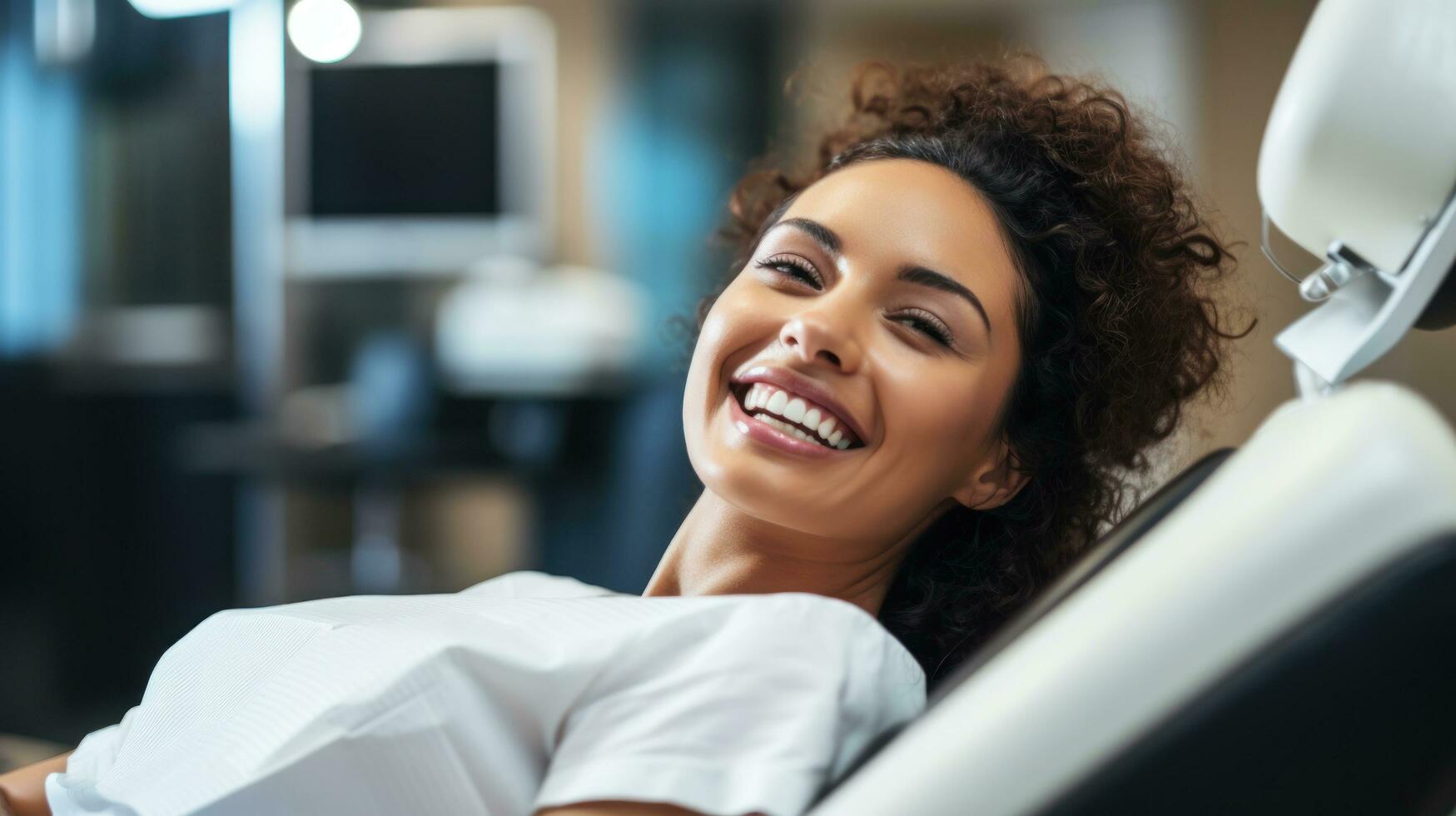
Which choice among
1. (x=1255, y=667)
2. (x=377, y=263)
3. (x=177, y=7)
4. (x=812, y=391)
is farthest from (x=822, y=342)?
(x=377, y=263)

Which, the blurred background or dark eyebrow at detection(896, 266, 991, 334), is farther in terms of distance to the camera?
the blurred background

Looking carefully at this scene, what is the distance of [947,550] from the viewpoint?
1330 mm

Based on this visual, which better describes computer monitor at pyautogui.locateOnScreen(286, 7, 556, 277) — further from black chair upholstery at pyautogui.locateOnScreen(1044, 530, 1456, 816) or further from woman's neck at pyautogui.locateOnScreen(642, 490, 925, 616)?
black chair upholstery at pyautogui.locateOnScreen(1044, 530, 1456, 816)

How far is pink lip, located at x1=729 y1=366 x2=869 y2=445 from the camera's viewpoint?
1.11m

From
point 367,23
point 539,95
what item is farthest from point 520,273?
point 367,23

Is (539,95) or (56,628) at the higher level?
(539,95)

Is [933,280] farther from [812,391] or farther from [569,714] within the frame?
[569,714]

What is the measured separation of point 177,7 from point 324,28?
680 mm

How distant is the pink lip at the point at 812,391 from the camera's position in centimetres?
111

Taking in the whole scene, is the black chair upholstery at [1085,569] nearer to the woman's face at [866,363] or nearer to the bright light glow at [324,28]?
the woman's face at [866,363]

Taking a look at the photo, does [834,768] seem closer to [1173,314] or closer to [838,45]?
[1173,314]

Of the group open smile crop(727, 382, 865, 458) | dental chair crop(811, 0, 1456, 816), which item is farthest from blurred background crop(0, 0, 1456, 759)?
dental chair crop(811, 0, 1456, 816)

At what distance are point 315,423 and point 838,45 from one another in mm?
2493

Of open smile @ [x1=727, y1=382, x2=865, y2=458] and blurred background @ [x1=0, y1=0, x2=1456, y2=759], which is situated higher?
open smile @ [x1=727, y1=382, x2=865, y2=458]
